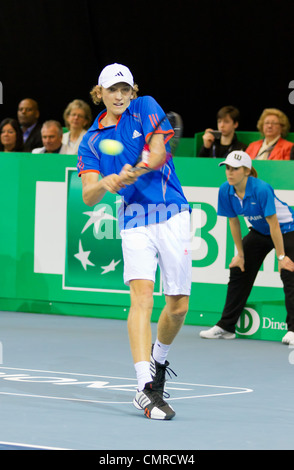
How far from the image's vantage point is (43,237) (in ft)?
34.7

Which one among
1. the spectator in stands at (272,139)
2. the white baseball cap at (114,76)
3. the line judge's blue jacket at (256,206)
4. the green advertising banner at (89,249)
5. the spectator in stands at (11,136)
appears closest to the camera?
the white baseball cap at (114,76)

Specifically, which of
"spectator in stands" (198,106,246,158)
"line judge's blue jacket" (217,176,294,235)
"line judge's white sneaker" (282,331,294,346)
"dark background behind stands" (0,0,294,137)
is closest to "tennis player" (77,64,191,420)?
"line judge's blue jacket" (217,176,294,235)

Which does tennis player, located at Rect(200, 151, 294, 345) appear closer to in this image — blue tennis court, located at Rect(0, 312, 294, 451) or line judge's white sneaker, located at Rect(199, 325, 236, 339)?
line judge's white sneaker, located at Rect(199, 325, 236, 339)

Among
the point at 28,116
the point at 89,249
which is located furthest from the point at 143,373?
the point at 28,116

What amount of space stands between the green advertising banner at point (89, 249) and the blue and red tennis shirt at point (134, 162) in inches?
131

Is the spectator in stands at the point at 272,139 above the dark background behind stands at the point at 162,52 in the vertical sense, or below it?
below

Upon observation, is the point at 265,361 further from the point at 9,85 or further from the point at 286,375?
the point at 9,85

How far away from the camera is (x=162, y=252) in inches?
245

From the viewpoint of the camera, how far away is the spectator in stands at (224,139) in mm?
11055

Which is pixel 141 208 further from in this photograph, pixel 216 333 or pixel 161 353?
pixel 216 333

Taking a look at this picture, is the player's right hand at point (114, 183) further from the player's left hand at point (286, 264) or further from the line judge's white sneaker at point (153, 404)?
the player's left hand at point (286, 264)

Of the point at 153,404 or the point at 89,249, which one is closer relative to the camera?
the point at 153,404

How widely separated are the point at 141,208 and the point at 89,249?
13.8 feet

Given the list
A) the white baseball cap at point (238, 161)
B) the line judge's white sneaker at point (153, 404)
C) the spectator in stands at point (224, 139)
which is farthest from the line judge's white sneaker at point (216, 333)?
the line judge's white sneaker at point (153, 404)
